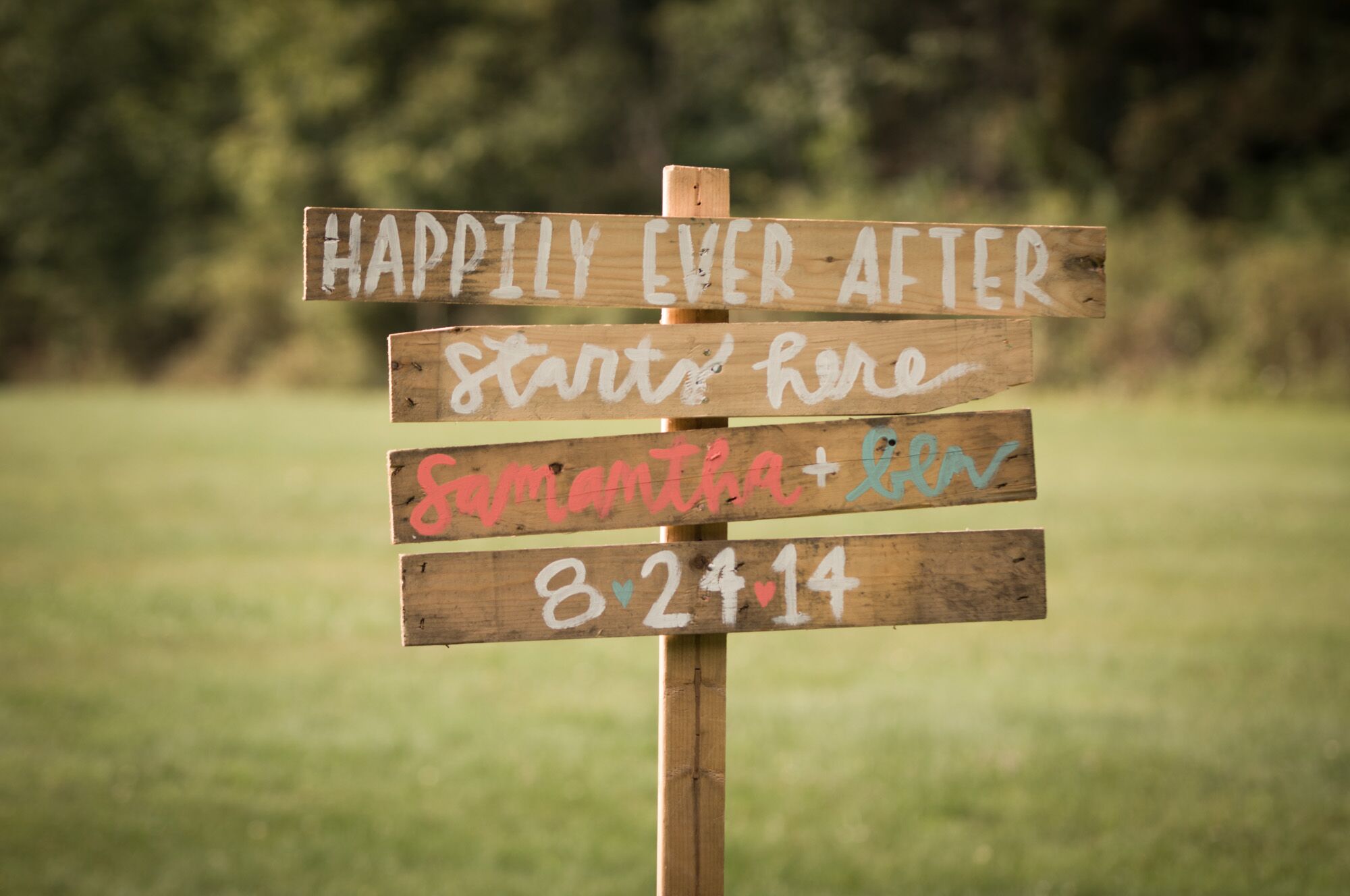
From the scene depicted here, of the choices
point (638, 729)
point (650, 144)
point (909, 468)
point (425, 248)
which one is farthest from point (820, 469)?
point (650, 144)

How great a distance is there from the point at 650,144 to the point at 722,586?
106ft

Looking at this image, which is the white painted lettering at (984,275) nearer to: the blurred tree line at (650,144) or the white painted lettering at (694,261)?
the white painted lettering at (694,261)

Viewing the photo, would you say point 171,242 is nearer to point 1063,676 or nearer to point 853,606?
point 1063,676

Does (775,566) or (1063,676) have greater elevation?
(775,566)

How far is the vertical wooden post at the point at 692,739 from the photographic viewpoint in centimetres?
256

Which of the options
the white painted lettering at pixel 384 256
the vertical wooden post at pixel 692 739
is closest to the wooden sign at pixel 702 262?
the white painted lettering at pixel 384 256

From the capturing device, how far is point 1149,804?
488 cm

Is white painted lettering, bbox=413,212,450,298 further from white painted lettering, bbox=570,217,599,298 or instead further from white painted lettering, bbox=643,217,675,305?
white painted lettering, bbox=643,217,675,305

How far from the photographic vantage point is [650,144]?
33.5 m

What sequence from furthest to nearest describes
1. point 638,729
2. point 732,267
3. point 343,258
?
point 638,729
point 732,267
point 343,258

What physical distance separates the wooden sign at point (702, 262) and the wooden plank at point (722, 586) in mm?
477

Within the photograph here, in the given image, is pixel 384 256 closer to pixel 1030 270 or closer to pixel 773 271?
pixel 773 271

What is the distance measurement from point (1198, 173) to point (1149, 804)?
23.1m

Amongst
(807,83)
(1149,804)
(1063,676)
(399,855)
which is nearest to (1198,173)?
(807,83)
